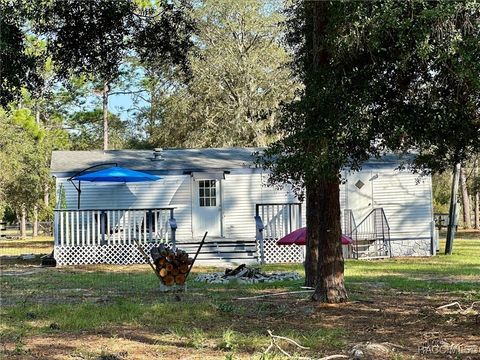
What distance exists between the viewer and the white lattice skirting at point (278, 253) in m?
17.4

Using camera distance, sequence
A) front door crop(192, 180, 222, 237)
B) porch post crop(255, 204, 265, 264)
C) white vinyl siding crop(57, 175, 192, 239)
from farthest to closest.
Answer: front door crop(192, 180, 222, 237), white vinyl siding crop(57, 175, 192, 239), porch post crop(255, 204, 265, 264)

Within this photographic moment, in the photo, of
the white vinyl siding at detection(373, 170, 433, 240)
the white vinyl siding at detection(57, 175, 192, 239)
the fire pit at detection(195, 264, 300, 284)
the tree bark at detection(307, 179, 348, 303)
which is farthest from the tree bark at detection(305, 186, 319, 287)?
the white vinyl siding at detection(373, 170, 433, 240)

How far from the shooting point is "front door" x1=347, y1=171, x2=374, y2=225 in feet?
64.9

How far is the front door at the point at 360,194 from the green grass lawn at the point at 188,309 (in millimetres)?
5430

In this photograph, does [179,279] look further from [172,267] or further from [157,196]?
[157,196]

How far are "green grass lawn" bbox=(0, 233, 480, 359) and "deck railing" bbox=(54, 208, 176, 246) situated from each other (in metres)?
2.55

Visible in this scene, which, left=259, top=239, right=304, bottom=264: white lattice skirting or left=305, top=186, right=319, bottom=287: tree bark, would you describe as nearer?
left=305, top=186, right=319, bottom=287: tree bark

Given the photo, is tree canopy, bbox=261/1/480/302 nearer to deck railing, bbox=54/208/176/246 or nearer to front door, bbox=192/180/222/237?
deck railing, bbox=54/208/176/246

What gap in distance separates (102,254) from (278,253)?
4513 mm

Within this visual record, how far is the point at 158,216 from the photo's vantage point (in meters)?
18.2

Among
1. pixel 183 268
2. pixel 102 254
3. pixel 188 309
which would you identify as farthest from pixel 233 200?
pixel 188 309

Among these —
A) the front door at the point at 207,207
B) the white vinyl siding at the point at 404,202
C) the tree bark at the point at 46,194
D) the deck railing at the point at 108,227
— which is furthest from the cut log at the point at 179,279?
the tree bark at the point at 46,194

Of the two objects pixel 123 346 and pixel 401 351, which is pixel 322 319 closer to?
pixel 401 351

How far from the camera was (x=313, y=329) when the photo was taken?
727 centimetres
